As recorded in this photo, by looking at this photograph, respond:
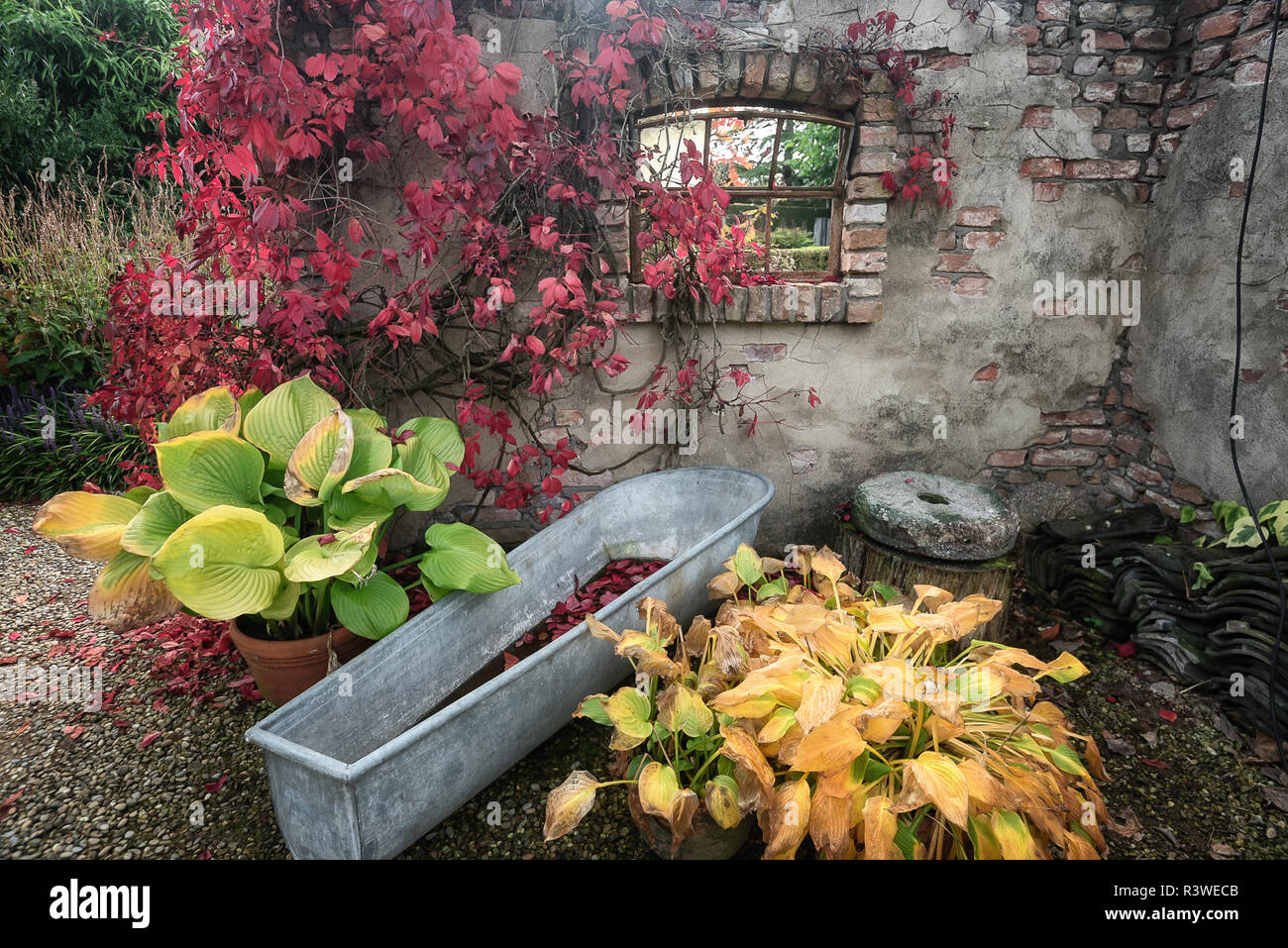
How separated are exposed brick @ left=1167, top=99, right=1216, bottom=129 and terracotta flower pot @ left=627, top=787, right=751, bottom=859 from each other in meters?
2.80

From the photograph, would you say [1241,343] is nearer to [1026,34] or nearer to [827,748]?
[1026,34]

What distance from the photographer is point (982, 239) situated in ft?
8.03

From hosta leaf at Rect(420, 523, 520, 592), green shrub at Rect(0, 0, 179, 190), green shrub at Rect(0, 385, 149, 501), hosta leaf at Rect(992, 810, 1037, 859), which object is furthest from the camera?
green shrub at Rect(0, 0, 179, 190)

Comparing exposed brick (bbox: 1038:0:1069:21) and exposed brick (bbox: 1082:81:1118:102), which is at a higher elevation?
exposed brick (bbox: 1038:0:1069:21)

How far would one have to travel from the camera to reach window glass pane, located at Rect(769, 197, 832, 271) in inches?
101

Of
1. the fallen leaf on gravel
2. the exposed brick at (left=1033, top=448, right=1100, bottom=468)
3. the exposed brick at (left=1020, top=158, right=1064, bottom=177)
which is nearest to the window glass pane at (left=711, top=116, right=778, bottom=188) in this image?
the exposed brick at (left=1020, top=158, right=1064, bottom=177)

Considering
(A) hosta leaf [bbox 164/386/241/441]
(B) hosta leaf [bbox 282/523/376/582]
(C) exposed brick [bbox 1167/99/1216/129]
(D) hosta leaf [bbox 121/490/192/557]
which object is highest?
(C) exposed brick [bbox 1167/99/1216/129]

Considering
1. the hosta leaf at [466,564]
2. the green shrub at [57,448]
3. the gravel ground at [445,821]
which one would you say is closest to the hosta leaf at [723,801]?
the gravel ground at [445,821]

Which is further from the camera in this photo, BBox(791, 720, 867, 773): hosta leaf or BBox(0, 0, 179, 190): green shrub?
BBox(0, 0, 179, 190): green shrub

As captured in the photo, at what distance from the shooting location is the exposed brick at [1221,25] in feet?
6.89

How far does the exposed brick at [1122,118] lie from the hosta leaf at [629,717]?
106 inches

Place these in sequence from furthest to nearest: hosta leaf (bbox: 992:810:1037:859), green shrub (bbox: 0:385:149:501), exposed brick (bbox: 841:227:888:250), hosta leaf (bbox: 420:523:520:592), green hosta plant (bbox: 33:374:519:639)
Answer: green shrub (bbox: 0:385:149:501), exposed brick (bbox: 841:227:888:250), hosta leaf (bbox: 420:523:520:592), green hosta plant (bbox: 33:374:519:639), hosta leaf (bbox: 992:810:1037:859)

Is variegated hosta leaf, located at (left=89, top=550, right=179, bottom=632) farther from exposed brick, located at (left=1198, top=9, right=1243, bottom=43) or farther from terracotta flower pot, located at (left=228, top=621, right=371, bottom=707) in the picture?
exposed brick, located at (left=1198, top=9, right=1243, bottom=43)
